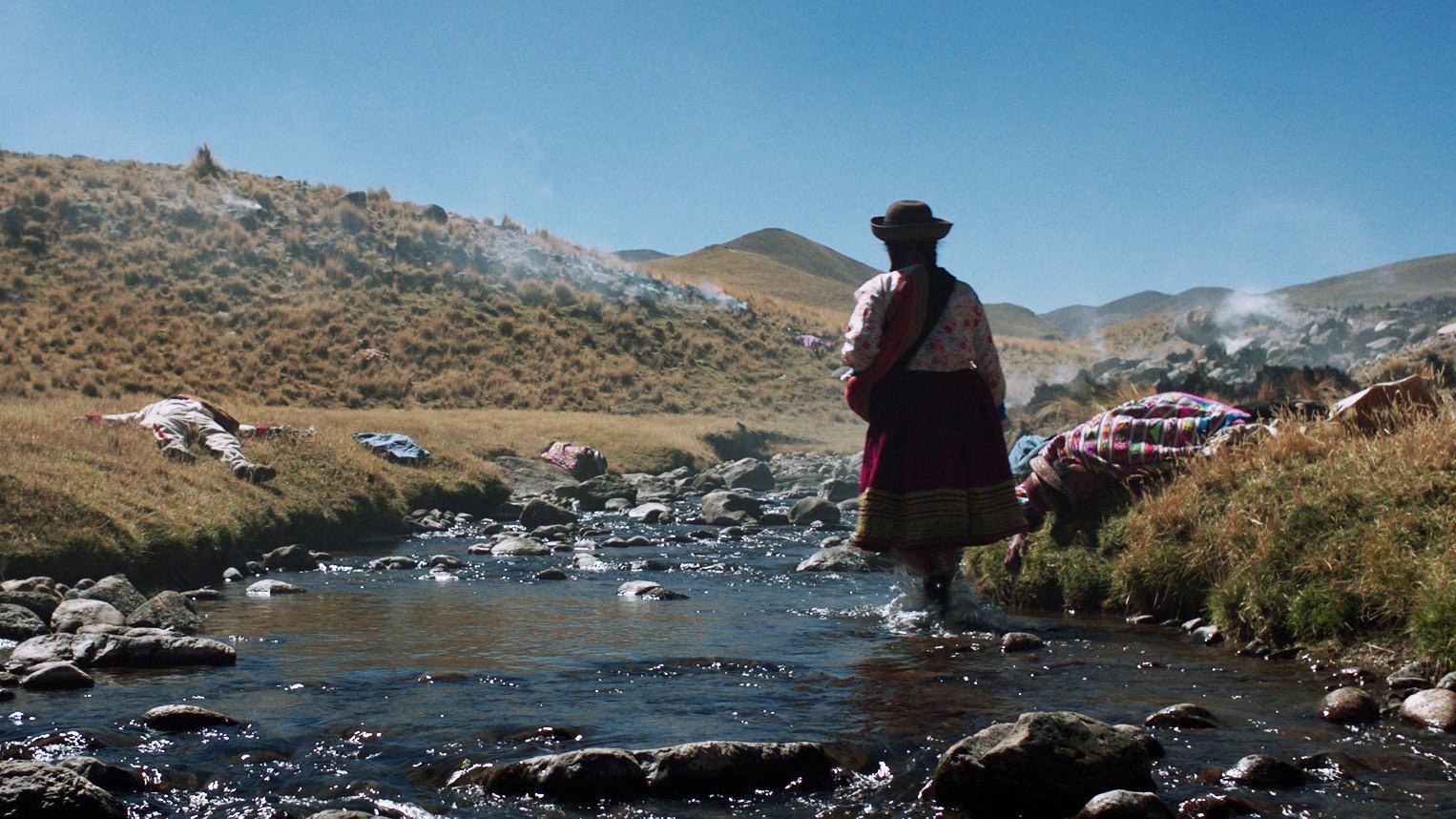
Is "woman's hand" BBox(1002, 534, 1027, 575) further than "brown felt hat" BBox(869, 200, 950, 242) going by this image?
Yes

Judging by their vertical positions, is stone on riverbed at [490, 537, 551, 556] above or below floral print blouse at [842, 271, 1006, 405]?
below

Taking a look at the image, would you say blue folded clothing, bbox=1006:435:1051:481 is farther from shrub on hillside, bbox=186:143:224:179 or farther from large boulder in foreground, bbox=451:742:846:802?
shrub on hillside, bbox=186:143:224:179

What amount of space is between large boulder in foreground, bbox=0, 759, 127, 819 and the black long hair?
5.60 m

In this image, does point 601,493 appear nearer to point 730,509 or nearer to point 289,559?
point 730,509

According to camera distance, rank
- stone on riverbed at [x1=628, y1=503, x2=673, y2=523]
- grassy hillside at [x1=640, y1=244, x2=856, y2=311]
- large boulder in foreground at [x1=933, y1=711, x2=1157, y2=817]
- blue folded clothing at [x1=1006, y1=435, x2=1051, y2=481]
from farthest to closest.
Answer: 1. grassy hillside at [x1=640, y1=244, x2=856, y2=311]
2. stone on riverbed at [x1=628, y1=503, x2=673, y2=523]
3. blue folded clothing at [x1=1006, y1=435, x2=1051, y2=481]
4. large boulder in foreground at [x1=933, y1=711, x2=1157, y2=817]

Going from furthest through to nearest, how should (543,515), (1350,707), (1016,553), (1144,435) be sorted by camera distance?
1. (543,515)
2. (1016,553)
3. (1144,435)
4. (1350,707)

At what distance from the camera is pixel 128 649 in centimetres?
707

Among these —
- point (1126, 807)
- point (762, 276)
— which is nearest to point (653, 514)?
point (1126, 807)

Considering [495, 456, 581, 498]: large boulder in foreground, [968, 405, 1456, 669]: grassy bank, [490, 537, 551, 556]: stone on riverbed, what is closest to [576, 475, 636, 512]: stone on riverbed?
[495, 456, 581, 498]: large boulder in foreground

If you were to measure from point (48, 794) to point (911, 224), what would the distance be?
19.2 ft

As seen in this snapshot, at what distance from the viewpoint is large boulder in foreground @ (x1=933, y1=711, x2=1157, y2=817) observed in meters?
4.32

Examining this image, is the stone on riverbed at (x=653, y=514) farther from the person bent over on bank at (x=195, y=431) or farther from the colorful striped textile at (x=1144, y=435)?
the colorful striped textile at (x=1144, y=435)

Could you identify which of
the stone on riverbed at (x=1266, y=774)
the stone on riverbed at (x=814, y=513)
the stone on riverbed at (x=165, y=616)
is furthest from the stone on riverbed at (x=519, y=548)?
the stone on riverbed at (x=1266, y=774)

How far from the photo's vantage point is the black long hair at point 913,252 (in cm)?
810
